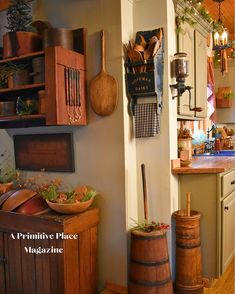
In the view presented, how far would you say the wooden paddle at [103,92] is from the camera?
229 centimetres

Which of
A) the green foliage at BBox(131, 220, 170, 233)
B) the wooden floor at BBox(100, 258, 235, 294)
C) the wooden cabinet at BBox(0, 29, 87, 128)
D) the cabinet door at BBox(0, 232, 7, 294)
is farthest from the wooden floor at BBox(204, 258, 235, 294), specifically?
the wooden cabinet at BBox(0, 29, 87, 128)

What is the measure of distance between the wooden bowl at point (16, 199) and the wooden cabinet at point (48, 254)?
5cm

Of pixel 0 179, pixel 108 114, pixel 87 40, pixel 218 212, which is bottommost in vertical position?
pixel 218 212

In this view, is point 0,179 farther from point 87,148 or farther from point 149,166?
point 149,166

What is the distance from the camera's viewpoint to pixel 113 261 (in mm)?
2395

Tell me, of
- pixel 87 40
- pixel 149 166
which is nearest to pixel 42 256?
pixel 149 166

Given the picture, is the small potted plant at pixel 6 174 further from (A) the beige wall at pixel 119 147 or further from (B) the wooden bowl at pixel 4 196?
(A) the beige wall at pixel 119 147

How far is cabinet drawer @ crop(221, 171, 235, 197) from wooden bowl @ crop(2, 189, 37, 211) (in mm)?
1461

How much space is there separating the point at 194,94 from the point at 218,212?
3.70ft

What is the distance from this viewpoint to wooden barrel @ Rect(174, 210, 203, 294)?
2338mm

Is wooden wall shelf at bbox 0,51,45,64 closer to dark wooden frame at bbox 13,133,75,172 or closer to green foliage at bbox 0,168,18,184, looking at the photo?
dark wooden frame at bbox 13,133,75,172

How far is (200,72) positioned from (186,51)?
44 cm

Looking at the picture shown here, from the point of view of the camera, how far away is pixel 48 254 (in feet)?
6.83

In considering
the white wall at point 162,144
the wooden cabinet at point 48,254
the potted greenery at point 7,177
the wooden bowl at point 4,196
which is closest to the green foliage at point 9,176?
the potted greenery at point 7,177
